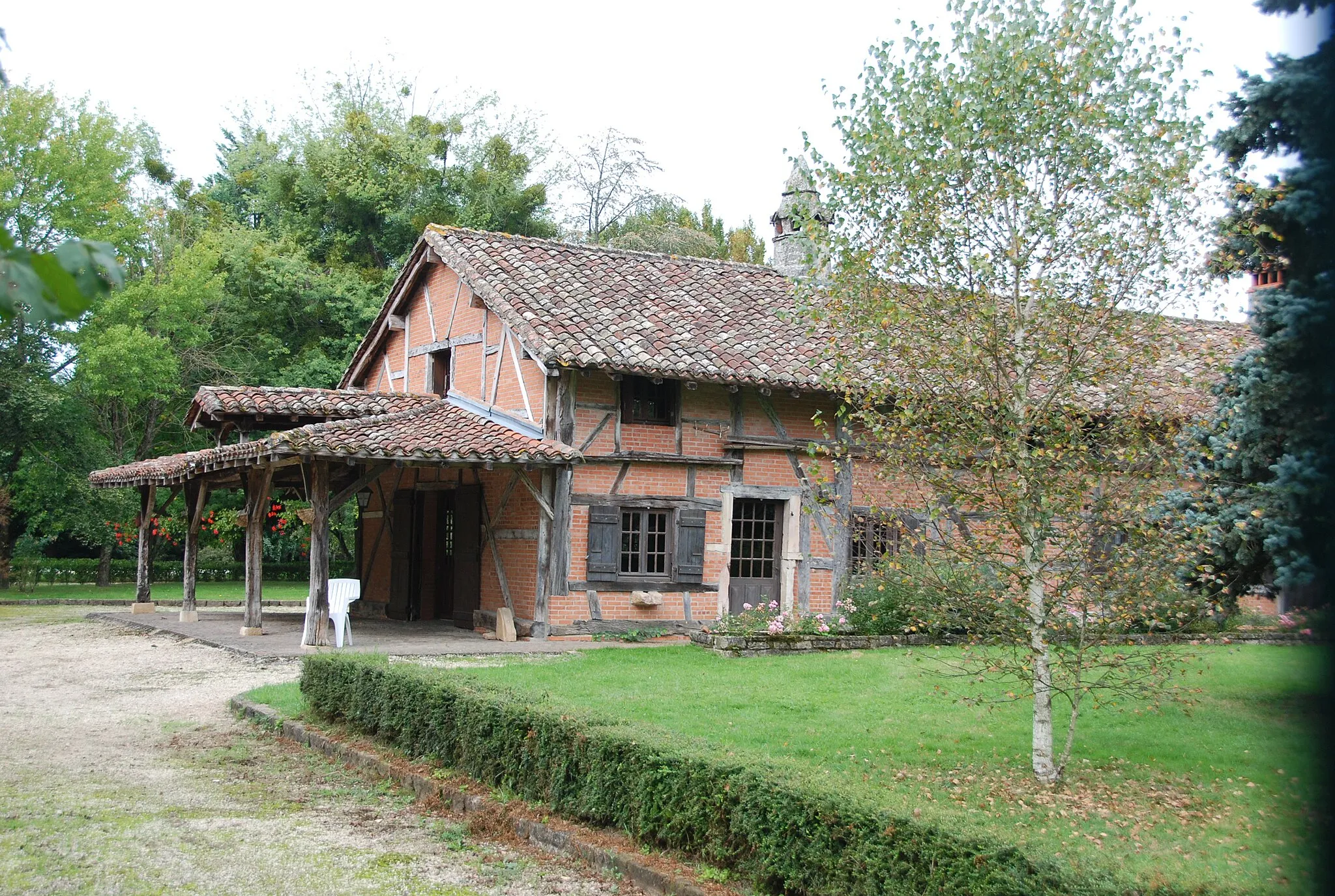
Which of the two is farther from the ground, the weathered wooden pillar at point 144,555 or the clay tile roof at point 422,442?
the clay tile roof at point 422,442

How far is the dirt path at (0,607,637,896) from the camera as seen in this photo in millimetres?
6418

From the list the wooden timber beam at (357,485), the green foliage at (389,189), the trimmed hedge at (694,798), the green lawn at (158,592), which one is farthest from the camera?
the green foliage at (389,189)

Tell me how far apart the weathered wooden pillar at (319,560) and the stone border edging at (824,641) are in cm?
527

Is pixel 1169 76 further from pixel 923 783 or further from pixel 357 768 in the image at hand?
pixel 357 768

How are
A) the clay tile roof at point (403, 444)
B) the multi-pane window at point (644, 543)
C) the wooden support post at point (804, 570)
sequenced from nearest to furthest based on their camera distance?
the clay tile roof at point (403, 444) < the multi-pane window at point (644, 543) < the wooden support post at point (804, 570)

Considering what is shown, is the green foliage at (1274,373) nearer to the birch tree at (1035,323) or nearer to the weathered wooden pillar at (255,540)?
the birch tree at (1035,323)

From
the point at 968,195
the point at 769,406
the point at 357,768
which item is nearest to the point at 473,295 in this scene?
the point at 769,406

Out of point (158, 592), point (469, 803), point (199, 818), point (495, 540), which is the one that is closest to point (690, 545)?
point (495, 540)

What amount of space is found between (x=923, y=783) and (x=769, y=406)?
11.4 metres

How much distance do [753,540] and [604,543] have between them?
272 centimetres

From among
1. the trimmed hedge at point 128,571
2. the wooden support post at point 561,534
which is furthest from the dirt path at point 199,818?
the trimmed hedge at point 128,571

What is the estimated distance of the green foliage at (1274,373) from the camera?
4816 mm

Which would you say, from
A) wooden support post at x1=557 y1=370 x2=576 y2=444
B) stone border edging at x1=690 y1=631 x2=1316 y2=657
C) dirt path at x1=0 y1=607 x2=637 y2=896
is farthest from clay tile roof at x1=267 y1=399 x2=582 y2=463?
dirt path at x1=0 y1=607 x2=637 y2=896

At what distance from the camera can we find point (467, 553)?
19.6 meters
